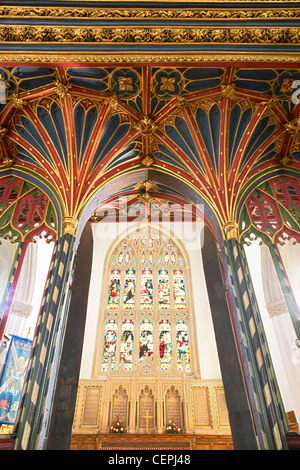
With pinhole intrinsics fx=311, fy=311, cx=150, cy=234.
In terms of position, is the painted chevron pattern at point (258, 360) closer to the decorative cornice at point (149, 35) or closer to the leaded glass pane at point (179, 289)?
the decorative cornice at point (149, 35)

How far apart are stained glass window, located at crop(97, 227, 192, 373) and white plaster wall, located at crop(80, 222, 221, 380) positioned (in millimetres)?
354

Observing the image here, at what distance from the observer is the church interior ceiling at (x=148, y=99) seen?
5562 mm

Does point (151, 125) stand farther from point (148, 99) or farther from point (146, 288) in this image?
point (146, 288)

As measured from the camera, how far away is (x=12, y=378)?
864cm

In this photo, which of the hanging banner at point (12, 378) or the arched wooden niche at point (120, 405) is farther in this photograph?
the arched wooden niche at point (120, 405)

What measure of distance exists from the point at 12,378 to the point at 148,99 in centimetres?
808

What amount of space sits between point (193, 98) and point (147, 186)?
2.35m

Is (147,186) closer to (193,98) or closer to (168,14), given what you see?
(193,98)

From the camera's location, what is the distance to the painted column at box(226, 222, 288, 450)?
153 inches

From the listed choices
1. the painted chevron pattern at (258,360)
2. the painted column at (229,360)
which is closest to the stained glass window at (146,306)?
the painted column at (229,360)

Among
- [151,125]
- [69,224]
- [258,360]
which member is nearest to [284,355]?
[258,360]

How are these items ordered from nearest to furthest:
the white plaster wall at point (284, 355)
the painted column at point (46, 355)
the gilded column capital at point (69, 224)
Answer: the painted column at point (46, 355) < the gilded column capital at point (69, 224) < the white plaster wall at point (284, 355)

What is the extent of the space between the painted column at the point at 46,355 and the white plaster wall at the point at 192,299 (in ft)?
18.5
